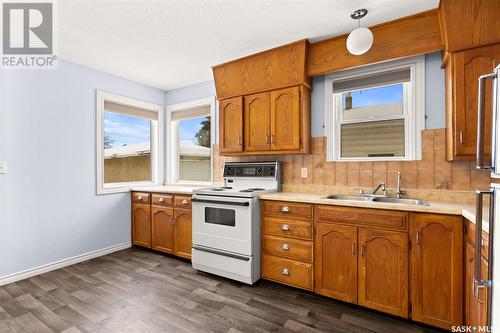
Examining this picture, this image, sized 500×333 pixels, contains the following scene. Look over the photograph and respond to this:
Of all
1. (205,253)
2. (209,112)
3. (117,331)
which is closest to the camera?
(117,331)

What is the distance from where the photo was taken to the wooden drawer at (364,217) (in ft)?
6.21

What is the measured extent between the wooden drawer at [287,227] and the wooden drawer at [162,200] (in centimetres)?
139

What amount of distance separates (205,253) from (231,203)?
68 cm

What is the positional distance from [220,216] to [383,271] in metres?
1.59

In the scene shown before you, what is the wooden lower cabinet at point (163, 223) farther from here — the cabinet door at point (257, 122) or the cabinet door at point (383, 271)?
the cabinet door at point (383, 271)

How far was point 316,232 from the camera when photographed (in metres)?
2.25

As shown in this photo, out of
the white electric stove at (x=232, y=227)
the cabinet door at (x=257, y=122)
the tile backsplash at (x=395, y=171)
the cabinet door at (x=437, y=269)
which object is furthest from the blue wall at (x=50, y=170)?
the cabinet door at (x=437, y=269)

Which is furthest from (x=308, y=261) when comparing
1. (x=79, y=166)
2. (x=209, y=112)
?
(x=79, y=166)

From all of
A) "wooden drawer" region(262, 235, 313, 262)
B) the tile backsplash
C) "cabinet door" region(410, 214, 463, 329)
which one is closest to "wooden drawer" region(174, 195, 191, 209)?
"wooden drawer" region(262, 235, 313, 262)

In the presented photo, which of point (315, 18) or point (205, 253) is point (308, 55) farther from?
point (205, 253)

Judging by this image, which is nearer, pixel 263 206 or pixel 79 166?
pixel 263 206

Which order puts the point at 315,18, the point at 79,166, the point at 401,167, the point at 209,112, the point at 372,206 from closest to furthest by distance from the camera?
the point at 372,206, the point at 315,18, the point at 401,167, the point at 79,166, the point at 209,112

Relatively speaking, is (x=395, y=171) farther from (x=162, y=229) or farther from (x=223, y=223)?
(x=162, y=229)

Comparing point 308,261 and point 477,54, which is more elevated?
point 477,54
